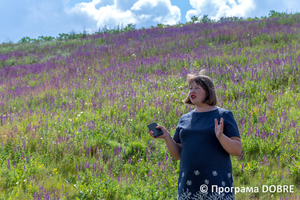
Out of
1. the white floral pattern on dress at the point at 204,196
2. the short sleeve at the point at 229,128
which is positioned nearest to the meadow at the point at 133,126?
the white floral pattern on dress at the point at 204,196

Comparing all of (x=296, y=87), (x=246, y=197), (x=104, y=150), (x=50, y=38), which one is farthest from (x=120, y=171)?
(x=50, y=38)

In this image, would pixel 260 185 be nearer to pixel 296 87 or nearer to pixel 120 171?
pixel 120 171

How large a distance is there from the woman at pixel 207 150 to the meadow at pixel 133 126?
942 millimetres

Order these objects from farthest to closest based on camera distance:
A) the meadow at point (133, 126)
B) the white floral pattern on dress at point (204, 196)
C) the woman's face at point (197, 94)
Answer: the meadow at point (133, 126)
the woman's face at point (197, 94)
the white floral pattern on dress at point (204, 196)

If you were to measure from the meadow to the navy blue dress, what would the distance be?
923mm

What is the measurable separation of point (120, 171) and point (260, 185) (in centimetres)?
192

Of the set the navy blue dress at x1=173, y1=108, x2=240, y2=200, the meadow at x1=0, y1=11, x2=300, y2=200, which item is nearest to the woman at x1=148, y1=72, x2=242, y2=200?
the navy blue dress at x1=173, y1=108, x2=240, y2=200

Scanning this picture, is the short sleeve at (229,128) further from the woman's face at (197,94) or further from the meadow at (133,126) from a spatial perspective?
the meadow at (133,126)

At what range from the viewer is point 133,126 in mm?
4410

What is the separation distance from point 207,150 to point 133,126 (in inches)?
103

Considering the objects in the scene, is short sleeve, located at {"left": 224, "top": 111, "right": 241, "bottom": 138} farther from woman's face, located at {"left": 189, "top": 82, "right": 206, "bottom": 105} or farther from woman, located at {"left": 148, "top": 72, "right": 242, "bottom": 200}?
woman's face, located at {"left": 189, "top": 82, "right": 206, "bottom": 105}

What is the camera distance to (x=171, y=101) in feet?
17.7

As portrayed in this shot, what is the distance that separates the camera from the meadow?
2.97 m

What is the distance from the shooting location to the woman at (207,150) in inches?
73.2
